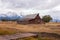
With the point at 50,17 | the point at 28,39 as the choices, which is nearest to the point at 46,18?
the point at 50,17

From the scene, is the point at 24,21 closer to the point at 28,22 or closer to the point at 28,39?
the point at 28,22

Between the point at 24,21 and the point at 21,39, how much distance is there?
49.8m

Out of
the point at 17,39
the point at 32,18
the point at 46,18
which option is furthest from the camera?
the point at 46,18

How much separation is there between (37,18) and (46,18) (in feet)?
92.5

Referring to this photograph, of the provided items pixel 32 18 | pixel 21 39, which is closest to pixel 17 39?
pixel 21 39

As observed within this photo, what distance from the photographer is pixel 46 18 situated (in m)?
95.6

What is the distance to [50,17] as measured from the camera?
9625 centimetres

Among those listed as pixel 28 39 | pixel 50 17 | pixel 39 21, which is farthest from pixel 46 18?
pixel 28 39

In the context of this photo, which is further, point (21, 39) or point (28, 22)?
point (28, 22)

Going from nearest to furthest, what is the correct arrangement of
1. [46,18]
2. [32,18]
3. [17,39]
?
1. [17,39]
2. [32,18]
3. [46,18]

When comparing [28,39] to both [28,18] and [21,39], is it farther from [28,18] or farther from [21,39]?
[28,18]

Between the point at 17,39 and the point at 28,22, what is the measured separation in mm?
48848

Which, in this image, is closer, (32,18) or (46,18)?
(32,18)

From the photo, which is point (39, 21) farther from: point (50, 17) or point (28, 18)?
point (50, 17)
